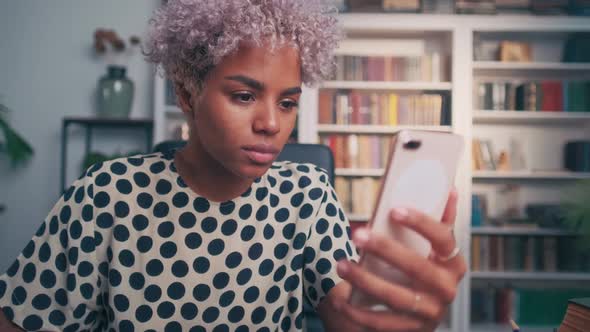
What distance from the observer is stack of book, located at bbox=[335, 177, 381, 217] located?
3.23 m

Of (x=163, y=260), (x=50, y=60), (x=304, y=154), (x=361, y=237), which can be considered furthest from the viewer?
(x=50, y=60)

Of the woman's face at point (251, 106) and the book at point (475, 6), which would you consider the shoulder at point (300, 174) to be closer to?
the woman's face at point (251, 106)

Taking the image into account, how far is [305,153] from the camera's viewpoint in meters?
1.40

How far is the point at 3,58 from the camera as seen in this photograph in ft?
11.1

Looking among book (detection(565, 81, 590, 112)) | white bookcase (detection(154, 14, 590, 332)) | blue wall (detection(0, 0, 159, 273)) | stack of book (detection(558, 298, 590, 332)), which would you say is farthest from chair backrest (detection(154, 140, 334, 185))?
book (detection(565, 81, 590, 112))

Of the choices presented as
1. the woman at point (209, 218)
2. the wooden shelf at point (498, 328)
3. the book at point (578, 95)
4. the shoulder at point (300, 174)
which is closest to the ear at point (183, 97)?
the woman at point (209, 218)

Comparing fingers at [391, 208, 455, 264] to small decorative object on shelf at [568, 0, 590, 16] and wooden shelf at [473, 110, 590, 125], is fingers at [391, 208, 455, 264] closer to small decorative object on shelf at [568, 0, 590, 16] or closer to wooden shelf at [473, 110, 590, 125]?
wooden shelf at [473, 110, 590, 125]

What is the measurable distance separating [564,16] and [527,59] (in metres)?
0.33

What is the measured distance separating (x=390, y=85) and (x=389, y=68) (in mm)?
129

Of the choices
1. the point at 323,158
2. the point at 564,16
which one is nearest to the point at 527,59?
the point at 564,16

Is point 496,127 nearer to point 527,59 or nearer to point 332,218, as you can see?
point 527,59

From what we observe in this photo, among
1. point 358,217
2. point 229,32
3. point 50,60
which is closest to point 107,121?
point 50,60

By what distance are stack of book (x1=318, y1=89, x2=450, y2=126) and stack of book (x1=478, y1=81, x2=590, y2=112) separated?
12.8 inches

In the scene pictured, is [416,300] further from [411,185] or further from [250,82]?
[250,82]
